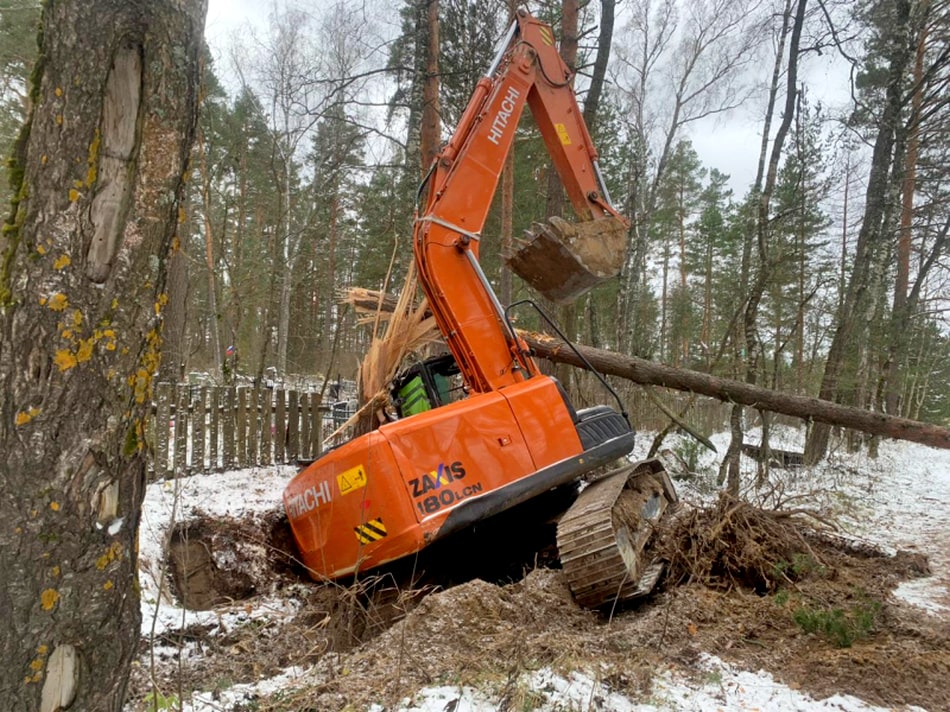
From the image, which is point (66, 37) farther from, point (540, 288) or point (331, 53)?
point (331, 53)

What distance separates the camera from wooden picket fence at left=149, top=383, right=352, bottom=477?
6.45m

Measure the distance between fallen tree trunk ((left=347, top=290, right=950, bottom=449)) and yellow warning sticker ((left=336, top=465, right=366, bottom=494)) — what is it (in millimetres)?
2753

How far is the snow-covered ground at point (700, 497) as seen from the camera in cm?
259

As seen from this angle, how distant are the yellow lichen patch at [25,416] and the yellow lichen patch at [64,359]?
12 centimetres

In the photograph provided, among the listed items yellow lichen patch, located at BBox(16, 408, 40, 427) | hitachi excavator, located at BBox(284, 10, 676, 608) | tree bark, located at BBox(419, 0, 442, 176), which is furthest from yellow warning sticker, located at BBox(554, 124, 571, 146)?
yellow lichen patch, located at BBox(16, 408, 40, 427)

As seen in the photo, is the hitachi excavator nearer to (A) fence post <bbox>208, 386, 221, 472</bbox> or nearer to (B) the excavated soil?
(B) the excavated soil

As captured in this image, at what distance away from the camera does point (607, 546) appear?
385 centimetres

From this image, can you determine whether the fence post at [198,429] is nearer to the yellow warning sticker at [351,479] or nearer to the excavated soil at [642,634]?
the excavated soil at [642,634]

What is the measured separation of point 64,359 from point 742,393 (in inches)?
A: 290

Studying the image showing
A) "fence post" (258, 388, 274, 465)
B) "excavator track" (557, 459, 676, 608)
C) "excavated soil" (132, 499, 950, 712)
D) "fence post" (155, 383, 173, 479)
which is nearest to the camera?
"excavated soil" (132, 499, 950, 712)

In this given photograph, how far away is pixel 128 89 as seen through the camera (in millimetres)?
1560

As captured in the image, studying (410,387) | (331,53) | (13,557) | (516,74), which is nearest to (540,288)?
(410,387)

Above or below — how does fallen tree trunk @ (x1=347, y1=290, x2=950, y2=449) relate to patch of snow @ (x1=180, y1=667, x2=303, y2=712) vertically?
above

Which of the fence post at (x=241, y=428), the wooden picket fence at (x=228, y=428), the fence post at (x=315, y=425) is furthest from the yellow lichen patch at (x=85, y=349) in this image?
the fence post at (x=315, y=425)
